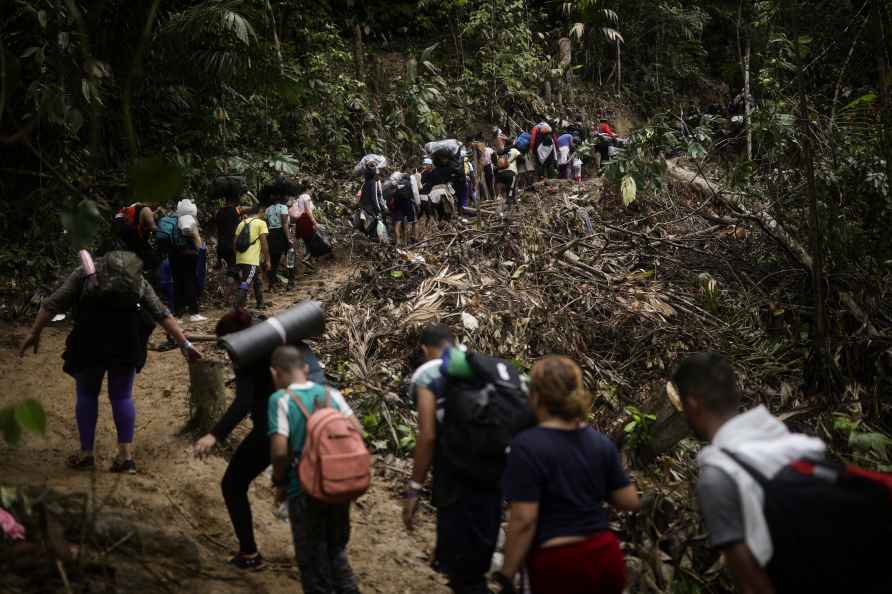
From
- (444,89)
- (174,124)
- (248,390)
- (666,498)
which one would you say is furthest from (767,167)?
(444,89)

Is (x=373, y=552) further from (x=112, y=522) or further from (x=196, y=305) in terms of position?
(x=196, y=305)

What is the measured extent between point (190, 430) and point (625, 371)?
4568 millimetres

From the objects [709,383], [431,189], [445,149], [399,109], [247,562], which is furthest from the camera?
[399,109]

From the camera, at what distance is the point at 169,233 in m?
9.17

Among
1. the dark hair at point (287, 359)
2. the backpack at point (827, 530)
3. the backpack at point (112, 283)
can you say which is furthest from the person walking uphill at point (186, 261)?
the backpack at point (827, 530)

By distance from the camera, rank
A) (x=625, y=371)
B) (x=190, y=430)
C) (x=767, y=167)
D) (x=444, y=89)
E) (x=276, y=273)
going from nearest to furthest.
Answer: (x=190, y=430) → (x=625, y=371) → (x=767, y=167) → (x=276, y=273) → (x=444, y=89)

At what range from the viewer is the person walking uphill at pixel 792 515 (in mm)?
2629

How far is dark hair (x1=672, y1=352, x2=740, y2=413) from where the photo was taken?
3049mm

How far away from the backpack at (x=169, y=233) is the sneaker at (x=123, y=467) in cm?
396

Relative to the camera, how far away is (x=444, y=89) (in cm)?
2130

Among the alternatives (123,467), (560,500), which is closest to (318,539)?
(560,500)

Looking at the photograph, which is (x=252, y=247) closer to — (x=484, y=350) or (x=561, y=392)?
(x=484, y=350)

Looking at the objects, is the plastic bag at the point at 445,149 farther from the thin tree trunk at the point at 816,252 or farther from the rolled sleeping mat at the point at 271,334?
the rolled sleeping mat at the point at 271,334

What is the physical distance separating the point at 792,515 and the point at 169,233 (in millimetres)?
7979
